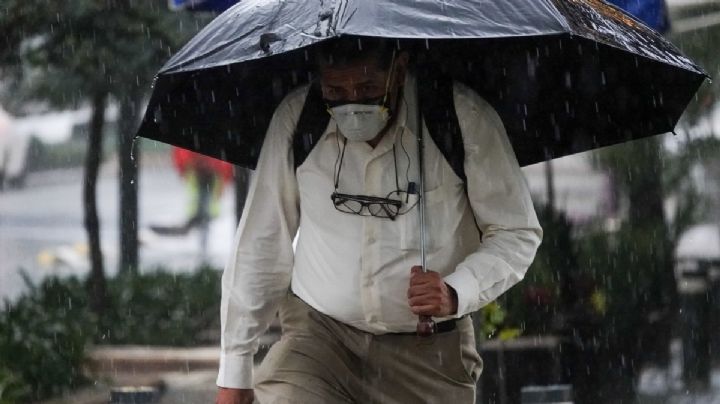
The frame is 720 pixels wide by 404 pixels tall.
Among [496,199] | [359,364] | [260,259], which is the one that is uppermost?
[496,199]

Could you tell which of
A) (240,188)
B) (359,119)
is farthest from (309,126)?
(240,188)

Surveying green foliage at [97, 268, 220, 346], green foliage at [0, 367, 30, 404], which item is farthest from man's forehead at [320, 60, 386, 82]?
green foliage at [97, 268, 220, 346]

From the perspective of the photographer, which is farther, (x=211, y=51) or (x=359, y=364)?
(x=359, y=364)

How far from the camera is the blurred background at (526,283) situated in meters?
9.62

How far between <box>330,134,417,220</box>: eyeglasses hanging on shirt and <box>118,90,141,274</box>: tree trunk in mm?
8750

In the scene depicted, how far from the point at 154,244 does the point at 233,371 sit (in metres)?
13.9

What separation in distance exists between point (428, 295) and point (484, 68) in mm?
1031

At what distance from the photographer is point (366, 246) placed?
4.02 metres

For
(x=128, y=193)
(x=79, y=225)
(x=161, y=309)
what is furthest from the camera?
(x=79, y=225)

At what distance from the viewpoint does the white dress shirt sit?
4.02 meters

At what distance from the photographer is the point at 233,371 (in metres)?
4.14

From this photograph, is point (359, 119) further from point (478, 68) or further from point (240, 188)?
point (240, 188)

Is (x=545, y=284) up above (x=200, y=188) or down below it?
below


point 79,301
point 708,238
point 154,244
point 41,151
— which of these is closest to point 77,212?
point 41,151
